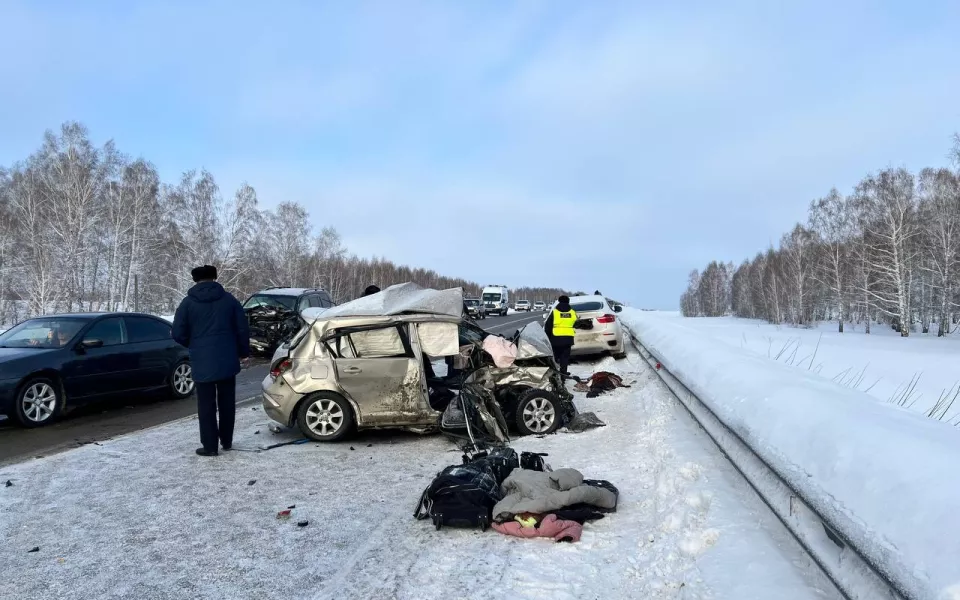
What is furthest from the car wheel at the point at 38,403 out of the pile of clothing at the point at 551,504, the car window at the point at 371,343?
the pile of clothing at the point at 551,504

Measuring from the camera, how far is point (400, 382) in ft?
22.7

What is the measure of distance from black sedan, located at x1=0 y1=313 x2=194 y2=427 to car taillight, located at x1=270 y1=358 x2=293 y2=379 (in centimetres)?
335

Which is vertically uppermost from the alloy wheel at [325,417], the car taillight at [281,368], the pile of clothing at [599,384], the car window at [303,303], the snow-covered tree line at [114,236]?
the snow-covered tree line at [114,236]

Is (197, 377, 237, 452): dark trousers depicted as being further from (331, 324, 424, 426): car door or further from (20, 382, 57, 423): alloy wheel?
(20, 382, 57, 423): alloy wheel

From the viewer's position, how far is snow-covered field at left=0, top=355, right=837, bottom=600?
3.35 metres

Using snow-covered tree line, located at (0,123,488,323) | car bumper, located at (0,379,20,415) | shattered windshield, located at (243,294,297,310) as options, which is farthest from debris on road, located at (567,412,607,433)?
snow-covered tree line, located at (0,123,488,323)

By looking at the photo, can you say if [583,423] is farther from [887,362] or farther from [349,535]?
[887,362]

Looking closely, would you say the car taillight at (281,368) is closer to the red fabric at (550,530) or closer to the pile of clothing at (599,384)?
the red fabric at (550,530)

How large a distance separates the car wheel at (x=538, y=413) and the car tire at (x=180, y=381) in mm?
6156

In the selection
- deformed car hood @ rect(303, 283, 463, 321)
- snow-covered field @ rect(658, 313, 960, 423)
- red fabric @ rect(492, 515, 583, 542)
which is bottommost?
snow-covered field @ rect(658, 313, 960, 423)

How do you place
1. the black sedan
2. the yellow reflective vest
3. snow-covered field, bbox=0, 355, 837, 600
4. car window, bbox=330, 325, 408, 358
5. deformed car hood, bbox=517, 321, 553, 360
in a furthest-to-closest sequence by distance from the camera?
the yellow reflective vest < the black sedan < deformed car hood, bbox=517, 321, 553, 360 < car window, bbox=330, 325, 408, 358 < snow-covered field, bbox=0, 355, 837, 600

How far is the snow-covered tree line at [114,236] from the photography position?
35.5 meters

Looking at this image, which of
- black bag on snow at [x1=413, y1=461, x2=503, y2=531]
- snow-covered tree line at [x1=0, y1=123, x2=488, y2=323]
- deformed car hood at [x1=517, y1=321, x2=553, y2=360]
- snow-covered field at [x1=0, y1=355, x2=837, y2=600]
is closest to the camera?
snow-covered field at [x1=0, y1=355, x2=837, y2=600]

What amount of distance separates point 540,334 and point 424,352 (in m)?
1.96
